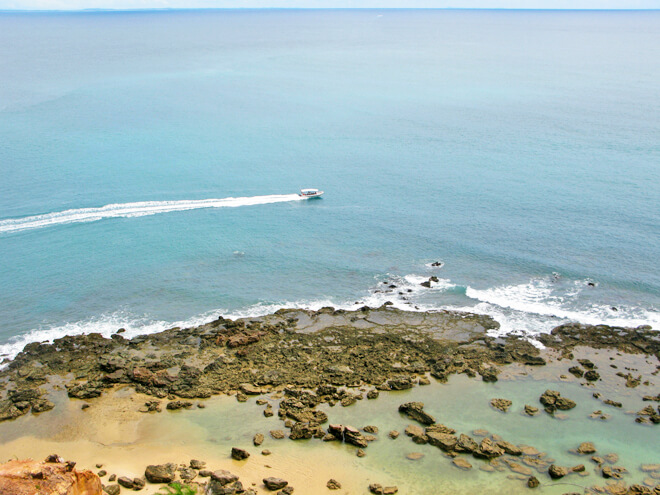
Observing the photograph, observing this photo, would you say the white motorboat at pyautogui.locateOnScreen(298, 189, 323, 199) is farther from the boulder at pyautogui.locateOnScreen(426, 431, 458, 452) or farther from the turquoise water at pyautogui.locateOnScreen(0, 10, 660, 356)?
the boulder at pyautogui.locateOnScreen(426, 431, 458, 452)

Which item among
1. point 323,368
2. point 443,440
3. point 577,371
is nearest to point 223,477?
point 323,368

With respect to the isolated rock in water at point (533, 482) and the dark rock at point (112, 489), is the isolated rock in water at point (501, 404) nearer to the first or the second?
the isolated rock in water at point (533, 482)

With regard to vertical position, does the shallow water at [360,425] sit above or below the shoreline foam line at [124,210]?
below

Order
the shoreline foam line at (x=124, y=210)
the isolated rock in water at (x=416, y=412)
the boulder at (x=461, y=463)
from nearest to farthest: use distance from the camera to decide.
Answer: the boulder at (x=461, y=463), the isolated rock in water at (x=416, y=412), the shoreline foam line at (x=124, y=210)

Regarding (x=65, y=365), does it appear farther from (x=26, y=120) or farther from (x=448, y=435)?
(x=26, y=120)

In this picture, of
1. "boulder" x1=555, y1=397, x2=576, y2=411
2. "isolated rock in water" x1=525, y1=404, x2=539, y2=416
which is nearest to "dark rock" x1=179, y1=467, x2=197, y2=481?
"isolated rock in water" x1=525, y1=404, x2=539, y2=416

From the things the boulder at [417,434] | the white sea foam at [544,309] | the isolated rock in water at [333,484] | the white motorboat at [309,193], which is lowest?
the isolated rock in water at [333,484]

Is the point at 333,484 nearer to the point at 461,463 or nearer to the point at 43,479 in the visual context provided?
the point at 461,463

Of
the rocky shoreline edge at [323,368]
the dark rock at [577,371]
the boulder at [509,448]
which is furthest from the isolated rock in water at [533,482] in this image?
the dark rock at [577,371]
